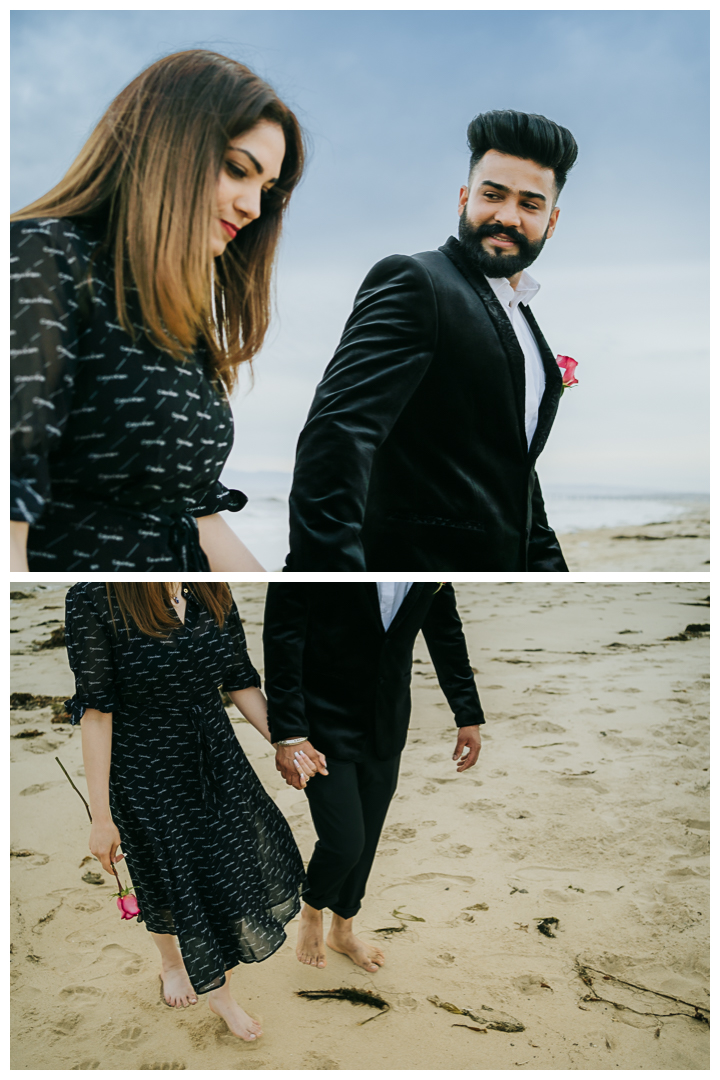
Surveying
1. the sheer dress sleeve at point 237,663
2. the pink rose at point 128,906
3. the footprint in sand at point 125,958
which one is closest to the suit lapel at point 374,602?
the sheer dress sleeve at point 237,663

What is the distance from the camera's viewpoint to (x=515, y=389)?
1.25m

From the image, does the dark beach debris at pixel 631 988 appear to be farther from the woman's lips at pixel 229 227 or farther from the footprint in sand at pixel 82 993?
the woman's lips at pixel 229 227

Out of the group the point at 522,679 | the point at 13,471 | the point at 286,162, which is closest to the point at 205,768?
the point at 13,471

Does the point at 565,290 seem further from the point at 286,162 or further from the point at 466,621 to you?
the point at 466,621

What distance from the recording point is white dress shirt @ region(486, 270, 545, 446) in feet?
4.23

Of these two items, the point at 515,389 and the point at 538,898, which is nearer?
the point at 515,389

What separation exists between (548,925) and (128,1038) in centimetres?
93

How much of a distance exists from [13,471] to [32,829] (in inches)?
52.6

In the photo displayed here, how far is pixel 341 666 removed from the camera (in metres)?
1.47

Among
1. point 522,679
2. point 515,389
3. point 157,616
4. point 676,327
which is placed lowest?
point 522,679

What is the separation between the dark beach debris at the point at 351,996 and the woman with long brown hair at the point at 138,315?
97 centimetres

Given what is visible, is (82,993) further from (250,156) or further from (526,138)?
(526,138)

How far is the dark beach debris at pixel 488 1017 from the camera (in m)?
1.53

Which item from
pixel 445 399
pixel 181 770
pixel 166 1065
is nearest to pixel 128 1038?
pixel 166 1065
